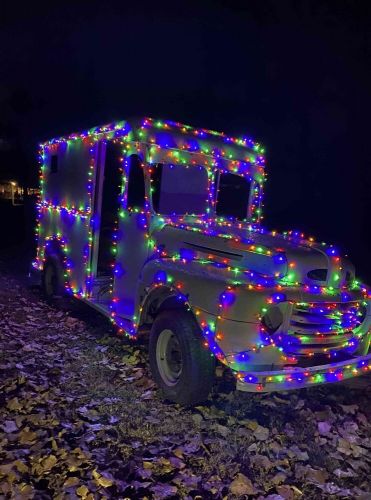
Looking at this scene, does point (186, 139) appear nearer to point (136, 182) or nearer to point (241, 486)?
point (136, 182)

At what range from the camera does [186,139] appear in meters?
5.88

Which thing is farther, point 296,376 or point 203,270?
point 203,270

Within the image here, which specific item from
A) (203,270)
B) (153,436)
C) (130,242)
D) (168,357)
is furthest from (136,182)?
(153,436)

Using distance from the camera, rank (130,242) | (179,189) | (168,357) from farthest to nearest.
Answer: (130,242), (179,189), (168,357)

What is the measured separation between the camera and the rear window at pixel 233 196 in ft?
Result: 20.7

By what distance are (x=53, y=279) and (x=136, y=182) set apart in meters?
3.63

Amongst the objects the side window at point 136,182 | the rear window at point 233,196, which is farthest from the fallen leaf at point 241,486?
the rear window at point 233,196

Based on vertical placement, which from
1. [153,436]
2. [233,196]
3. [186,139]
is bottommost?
[153,436]

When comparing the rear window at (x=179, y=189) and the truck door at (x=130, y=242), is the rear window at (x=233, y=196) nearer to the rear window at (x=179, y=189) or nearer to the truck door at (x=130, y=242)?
the rear window at (x=179, y=189)

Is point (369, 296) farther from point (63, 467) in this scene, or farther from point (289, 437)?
point (63, 467)

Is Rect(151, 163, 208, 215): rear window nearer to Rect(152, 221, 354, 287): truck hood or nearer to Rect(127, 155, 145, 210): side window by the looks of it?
Rect(127, 155, 145, 210): side window

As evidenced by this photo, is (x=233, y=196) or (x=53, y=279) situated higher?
(x=233, y=196)

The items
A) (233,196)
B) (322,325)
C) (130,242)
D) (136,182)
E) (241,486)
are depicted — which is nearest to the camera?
(241,486)

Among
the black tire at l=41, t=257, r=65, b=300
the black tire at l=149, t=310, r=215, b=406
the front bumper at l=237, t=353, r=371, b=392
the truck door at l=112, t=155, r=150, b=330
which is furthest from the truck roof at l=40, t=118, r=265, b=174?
the front bumper at l=237, t=353, r=371, b=392
